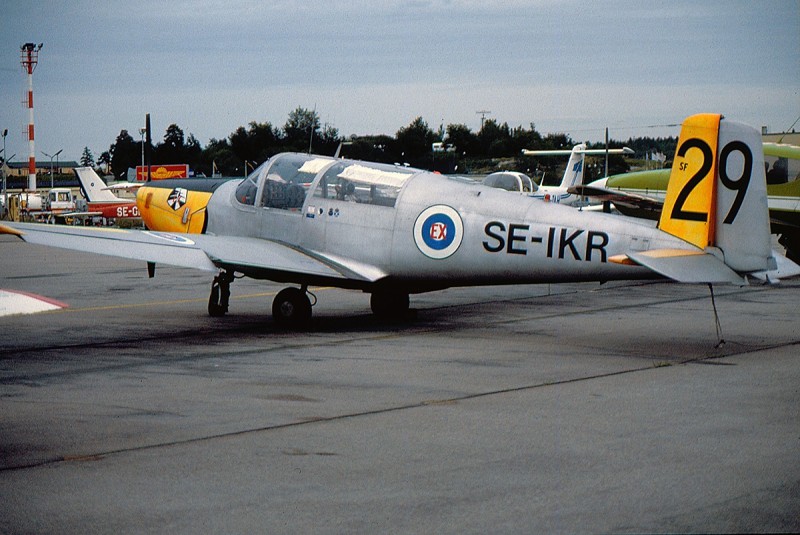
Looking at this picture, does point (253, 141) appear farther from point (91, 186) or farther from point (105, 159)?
point (105, 159)

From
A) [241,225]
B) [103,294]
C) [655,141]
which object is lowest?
[103,294]

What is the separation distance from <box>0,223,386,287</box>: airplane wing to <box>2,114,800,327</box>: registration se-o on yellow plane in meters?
0.02

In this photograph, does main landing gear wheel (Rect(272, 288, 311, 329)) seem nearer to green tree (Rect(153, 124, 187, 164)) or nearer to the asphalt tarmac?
the asphalt tarmac

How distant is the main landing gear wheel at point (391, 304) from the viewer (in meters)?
13.5

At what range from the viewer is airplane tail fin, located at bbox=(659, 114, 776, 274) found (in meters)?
9.74

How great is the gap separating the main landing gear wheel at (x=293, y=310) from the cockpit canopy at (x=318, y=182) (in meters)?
1.22

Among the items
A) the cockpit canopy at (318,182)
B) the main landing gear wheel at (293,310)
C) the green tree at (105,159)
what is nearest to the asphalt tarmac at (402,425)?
the main landing gear wheel at (293,310)

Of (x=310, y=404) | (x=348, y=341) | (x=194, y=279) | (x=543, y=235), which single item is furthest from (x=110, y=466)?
→ (x=194, y=279)

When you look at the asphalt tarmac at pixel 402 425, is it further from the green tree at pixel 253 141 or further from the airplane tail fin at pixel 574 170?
the green tree at pixel 253 141

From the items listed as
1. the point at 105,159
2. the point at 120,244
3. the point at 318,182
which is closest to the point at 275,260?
the point at 318,182

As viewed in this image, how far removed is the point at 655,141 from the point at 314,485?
6912cm

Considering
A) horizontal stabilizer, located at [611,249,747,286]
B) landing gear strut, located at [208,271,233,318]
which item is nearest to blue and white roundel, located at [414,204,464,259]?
horizontal stabilizer, located at [611,249,747,286]

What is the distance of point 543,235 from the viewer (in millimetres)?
11062

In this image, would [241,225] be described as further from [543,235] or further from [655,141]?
[655,141]
